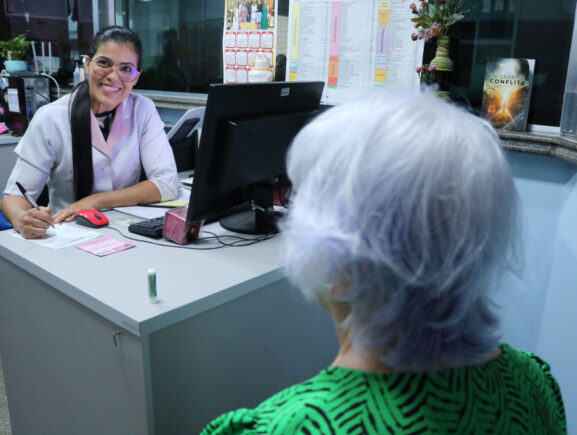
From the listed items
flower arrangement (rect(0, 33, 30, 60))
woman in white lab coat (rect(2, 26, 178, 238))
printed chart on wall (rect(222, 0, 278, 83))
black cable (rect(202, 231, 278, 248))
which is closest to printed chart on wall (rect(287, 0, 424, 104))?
printed chart on wall (rect(222, 0, 278, 83))

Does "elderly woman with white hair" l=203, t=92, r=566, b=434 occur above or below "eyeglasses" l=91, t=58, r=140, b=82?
below

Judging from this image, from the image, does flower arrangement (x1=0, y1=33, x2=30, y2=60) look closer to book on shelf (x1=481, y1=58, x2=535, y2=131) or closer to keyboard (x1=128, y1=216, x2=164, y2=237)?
keyboard (x1=128, y1=216, x2=164, y2=237)

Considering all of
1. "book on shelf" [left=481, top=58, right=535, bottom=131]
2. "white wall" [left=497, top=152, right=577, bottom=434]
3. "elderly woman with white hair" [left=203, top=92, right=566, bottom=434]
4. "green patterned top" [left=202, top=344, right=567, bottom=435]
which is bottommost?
"white wall" [left=497, top=152, right=577, bottom=434]

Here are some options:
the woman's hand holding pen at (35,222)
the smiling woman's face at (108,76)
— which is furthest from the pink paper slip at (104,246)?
the smiling woman's face at (108,76)

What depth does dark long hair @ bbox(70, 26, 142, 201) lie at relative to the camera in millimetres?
1761

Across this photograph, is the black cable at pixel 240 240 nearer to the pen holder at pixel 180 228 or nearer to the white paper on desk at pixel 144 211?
the pen holder at pixel 180 228

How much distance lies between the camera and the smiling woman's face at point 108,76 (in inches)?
71.9

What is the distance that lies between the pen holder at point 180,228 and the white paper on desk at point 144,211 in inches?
9.7

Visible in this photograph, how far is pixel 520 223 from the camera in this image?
0.55m

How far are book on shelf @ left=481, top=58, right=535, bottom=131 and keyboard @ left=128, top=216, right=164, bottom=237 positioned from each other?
49.5 inches

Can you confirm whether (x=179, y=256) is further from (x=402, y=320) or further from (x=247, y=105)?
(x=402, y=320)

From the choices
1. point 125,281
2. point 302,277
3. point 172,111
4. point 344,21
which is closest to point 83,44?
point 172,111

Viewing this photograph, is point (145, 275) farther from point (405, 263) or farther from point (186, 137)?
point (186, 137)

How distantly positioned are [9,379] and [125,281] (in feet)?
2.25
